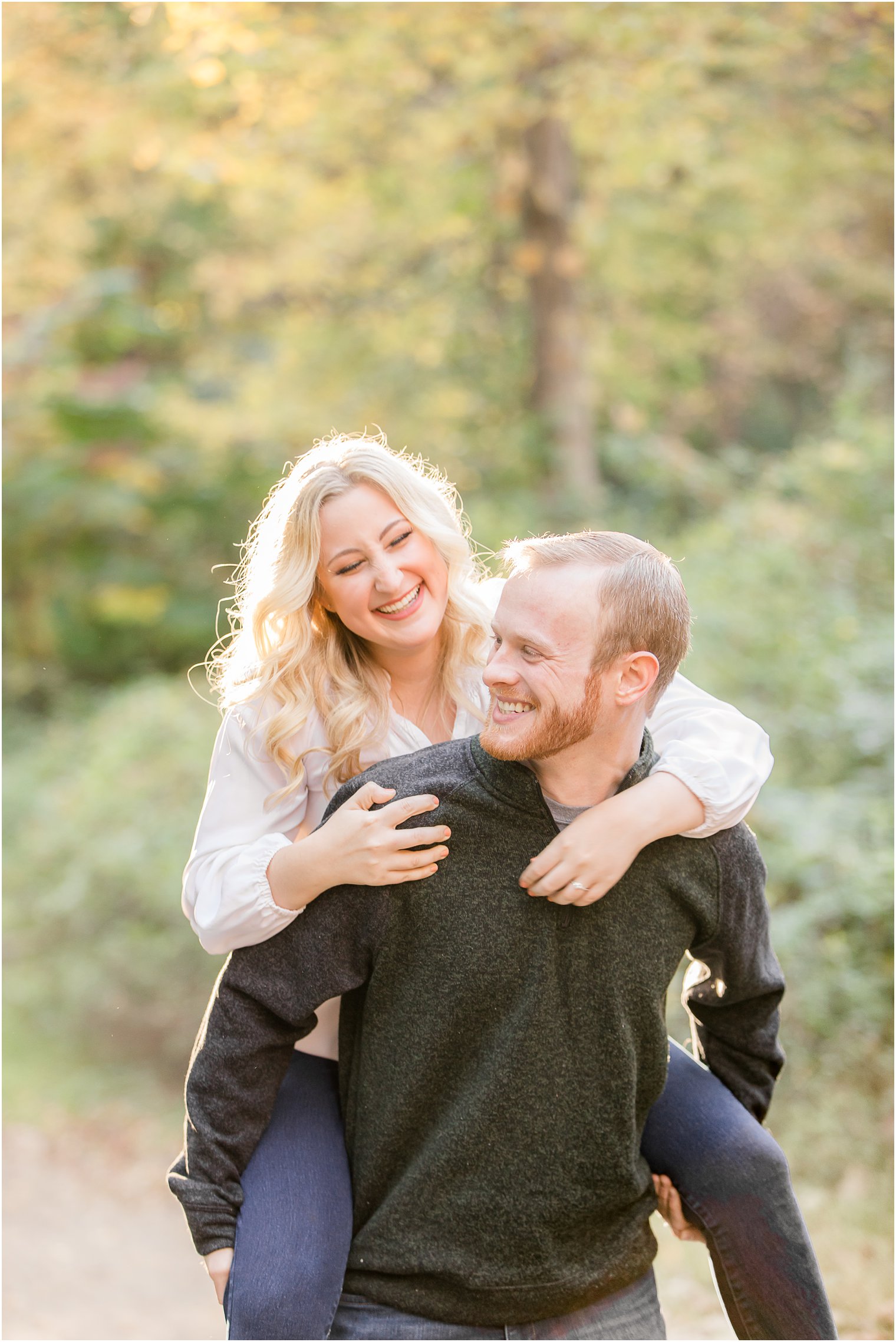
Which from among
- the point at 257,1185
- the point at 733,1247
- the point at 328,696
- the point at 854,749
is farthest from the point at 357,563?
the point at 854,749

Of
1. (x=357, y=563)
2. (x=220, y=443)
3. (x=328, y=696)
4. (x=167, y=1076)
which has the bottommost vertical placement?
(x=167, y=1076)

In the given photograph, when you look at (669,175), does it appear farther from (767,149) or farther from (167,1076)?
(167,1076)

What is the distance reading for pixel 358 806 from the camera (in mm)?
2105

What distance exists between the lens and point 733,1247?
7.21 feet

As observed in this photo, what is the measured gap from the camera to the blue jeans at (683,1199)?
2020 mm

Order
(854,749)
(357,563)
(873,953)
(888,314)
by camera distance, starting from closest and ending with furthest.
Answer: (357,563)
(873,953)
(854,749)
(888,314)

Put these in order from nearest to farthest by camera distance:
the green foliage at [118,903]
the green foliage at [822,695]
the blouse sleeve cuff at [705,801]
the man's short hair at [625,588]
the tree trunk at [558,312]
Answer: the man's short hair at [625,588] → the blouse sleeve cuff at [705,801] → the green foliage at [822,695] → the green foliage at [118,903] → the tree trunk at [558,312]

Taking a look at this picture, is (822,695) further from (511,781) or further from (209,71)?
(209,71)

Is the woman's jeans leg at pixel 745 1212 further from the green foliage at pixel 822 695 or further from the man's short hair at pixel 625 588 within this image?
the green foliage at pixel 822 695

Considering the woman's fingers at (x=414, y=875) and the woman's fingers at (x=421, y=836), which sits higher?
the woman's fingers at (x=421, y=836)

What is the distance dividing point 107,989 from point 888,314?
9.25 metres

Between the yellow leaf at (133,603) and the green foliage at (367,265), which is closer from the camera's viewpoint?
the green foliage at (367,265)

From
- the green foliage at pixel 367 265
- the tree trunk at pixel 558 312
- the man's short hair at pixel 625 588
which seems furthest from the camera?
the tree trunk at pixel 558 312

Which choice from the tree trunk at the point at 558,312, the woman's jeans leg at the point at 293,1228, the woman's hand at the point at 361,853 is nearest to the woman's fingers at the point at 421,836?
the woman's hand at the point at 361,853
